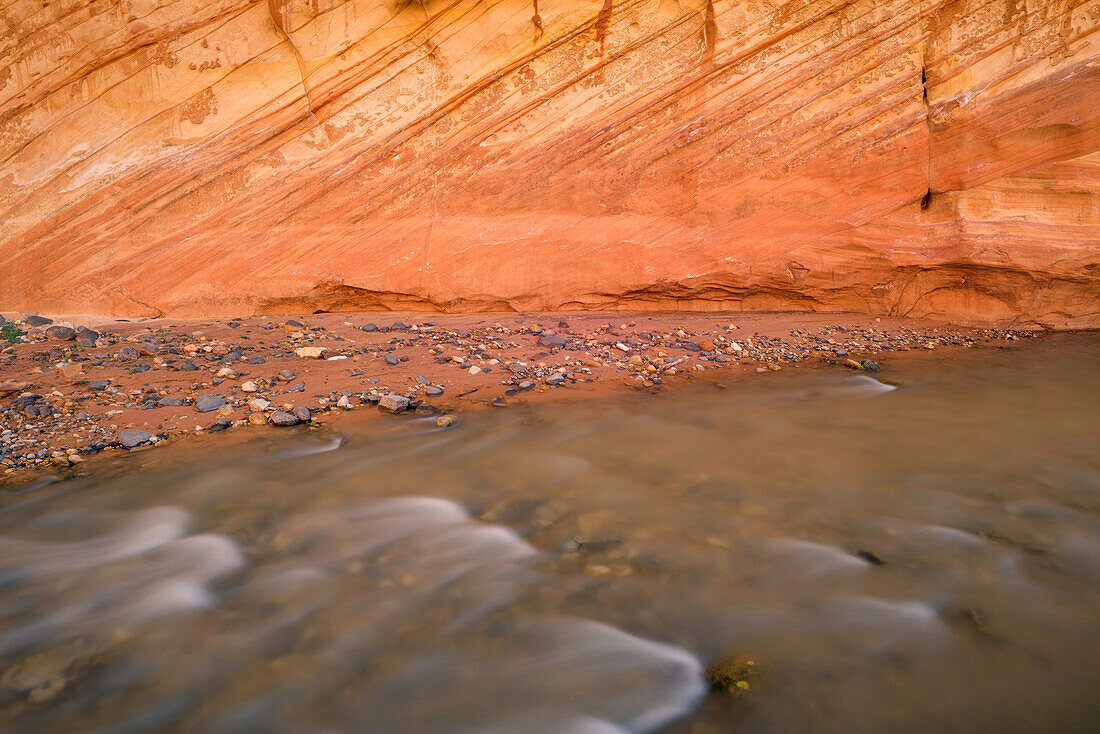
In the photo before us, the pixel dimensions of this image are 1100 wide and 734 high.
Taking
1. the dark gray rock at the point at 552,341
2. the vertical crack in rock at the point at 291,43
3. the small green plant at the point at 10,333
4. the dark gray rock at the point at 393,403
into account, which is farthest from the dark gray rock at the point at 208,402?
the vertical crack in rock at the point at 291,43

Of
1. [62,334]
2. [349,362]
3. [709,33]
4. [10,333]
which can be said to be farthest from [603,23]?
[10,333]

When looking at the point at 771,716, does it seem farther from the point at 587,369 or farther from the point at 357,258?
the point at 357,258

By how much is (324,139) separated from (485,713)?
19.6 ft

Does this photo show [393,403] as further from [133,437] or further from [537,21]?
[537,21]

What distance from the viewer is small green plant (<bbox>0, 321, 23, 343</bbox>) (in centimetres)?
471

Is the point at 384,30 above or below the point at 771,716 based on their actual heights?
above

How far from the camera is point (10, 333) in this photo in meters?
4.78

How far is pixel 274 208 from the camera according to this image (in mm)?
6320

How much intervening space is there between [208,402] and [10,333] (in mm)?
2259

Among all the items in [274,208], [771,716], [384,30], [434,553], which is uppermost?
[384,30]

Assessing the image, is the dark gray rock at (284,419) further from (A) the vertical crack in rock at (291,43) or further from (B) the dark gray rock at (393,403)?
(A) the vertical crack in rock at (291,43)

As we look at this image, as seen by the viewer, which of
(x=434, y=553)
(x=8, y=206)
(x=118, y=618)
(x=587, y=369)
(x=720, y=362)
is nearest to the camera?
(x=118, y=618)

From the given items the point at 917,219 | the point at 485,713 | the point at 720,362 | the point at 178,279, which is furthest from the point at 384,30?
the point at 485,713

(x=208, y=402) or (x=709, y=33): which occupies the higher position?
(x=709, y=33)
